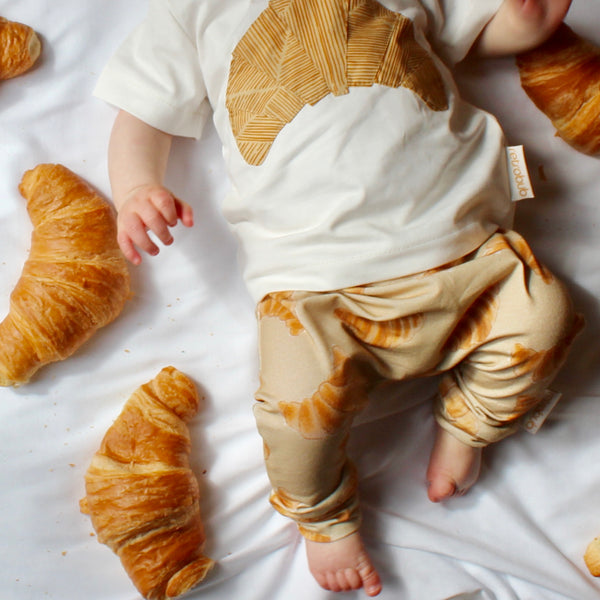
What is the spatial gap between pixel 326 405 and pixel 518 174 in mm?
390

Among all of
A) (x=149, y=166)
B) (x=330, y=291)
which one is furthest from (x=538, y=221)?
(x=149, y=166)

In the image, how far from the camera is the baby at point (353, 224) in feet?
2.65

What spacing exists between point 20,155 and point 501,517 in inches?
34.1

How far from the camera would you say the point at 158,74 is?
91 cm

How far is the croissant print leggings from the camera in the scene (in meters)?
0.81

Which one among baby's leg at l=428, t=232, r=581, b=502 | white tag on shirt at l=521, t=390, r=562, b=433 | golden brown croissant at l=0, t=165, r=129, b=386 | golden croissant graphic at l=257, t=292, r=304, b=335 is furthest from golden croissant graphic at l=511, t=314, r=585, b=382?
golden brown croissant at l=0, t=165, r=129, b=386

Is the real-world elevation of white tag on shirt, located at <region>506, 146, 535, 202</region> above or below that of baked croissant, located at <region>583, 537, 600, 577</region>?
above

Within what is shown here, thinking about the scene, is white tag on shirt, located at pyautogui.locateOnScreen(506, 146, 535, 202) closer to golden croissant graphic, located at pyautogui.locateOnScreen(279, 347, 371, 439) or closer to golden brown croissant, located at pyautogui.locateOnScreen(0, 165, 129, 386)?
golden croissant graphic, located at pyautogui.locateOnScreen(279, 347, 371, 439)

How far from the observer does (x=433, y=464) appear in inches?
37.7

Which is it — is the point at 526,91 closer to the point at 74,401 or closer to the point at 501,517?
the point at 501,517

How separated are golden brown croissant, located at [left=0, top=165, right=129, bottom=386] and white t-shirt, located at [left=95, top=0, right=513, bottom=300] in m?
0.20

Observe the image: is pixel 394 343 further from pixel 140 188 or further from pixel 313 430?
pixel 140 188

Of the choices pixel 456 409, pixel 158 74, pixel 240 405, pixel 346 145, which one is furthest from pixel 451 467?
pixel 158 74

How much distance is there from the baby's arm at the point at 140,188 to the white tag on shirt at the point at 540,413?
1.76 feet
